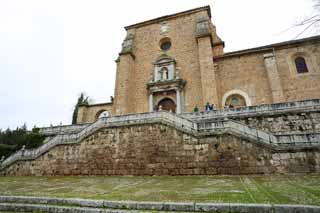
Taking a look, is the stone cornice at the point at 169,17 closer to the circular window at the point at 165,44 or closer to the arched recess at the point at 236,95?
the circular window at the point at 165,44

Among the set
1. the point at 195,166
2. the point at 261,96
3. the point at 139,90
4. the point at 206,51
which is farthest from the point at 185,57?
the point at 195,166

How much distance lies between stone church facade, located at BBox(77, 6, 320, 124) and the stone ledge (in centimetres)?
1109

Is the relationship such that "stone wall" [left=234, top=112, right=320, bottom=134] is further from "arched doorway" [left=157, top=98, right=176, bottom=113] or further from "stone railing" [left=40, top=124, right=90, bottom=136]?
"stone railing" [left=40, top=124, right=90, bottom=136]

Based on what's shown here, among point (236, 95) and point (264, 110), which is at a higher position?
point (236, 95)

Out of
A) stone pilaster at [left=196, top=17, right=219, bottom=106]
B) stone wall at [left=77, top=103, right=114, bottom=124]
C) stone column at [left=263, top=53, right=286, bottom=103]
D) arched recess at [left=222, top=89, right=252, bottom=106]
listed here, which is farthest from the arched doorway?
stone column at [left=263, top=53, right=286, bottom=103]

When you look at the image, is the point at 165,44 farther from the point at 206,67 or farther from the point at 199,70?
the point at 206,67

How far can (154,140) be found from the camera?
28.4ft

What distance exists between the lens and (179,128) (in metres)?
8.41

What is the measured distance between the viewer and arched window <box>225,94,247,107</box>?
14.5 m

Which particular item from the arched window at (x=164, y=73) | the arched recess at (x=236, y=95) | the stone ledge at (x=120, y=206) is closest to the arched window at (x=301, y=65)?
the arched recess at (x=236, y=95)

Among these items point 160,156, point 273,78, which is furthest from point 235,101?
point 160,156

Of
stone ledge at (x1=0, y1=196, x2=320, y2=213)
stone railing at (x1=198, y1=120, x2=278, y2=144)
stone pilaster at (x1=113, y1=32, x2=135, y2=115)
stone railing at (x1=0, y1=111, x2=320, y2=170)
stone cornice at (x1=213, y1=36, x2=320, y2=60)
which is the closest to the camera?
stone ledge at (x1=0, y1=196, x2=320, y2=213)

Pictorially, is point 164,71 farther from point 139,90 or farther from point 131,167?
point 131,167

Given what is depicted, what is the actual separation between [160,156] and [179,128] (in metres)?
1.58
